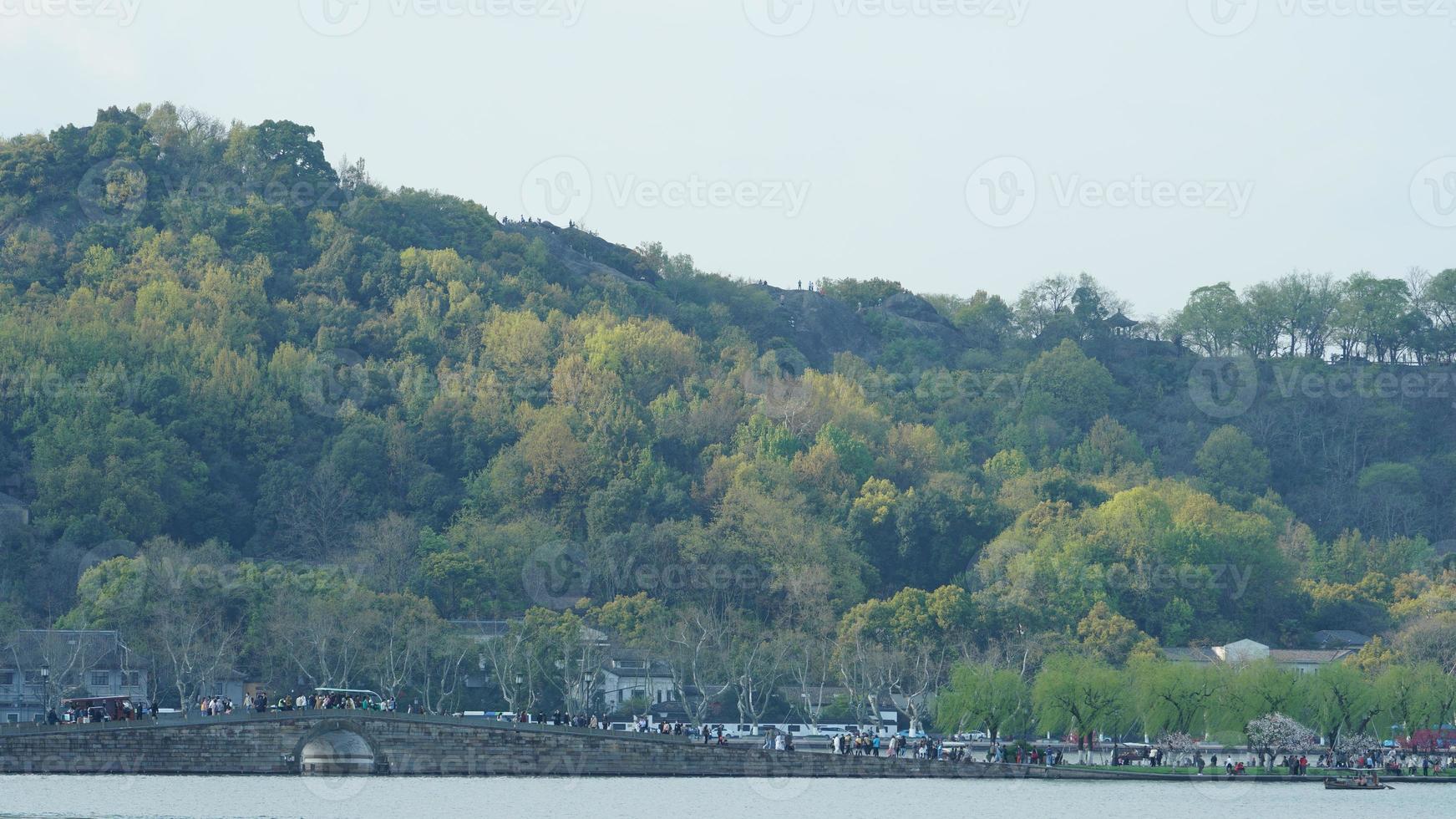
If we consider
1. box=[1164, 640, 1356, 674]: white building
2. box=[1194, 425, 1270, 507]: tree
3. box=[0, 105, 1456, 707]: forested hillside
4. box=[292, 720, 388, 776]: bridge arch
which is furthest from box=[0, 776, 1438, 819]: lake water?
box=[1194, 425, 1270, 507]: tree

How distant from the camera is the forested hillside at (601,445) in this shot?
324 ft

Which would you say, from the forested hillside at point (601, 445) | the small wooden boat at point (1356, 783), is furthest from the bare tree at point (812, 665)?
the small wooden boat at point (1356, 783)

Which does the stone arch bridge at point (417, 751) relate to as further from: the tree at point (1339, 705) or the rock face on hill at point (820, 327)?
the rock face on hill at point (820, 327)

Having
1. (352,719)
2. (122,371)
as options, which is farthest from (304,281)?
(352,719)

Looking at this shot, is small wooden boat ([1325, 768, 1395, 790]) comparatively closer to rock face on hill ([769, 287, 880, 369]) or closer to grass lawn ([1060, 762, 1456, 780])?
grass lawn ([1060, 762, 1456, 780])

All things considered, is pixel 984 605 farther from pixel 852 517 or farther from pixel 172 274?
pixel 172 274

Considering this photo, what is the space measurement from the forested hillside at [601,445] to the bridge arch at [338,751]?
936 cm

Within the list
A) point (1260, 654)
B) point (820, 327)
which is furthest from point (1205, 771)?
point (820, 327)

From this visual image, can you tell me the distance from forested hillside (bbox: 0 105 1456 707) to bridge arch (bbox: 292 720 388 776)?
936cm

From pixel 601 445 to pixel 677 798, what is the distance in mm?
55169

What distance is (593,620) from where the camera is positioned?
97688 millimetres

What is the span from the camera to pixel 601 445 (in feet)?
391

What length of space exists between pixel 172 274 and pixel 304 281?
29.6 feet

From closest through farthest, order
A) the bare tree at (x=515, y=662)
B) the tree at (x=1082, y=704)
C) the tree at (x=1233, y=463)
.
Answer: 1. the tree at (x=1082, y=704)
2. the bare tree at (x=515, y=662)
3. the tree at (x=1233, y=463)
